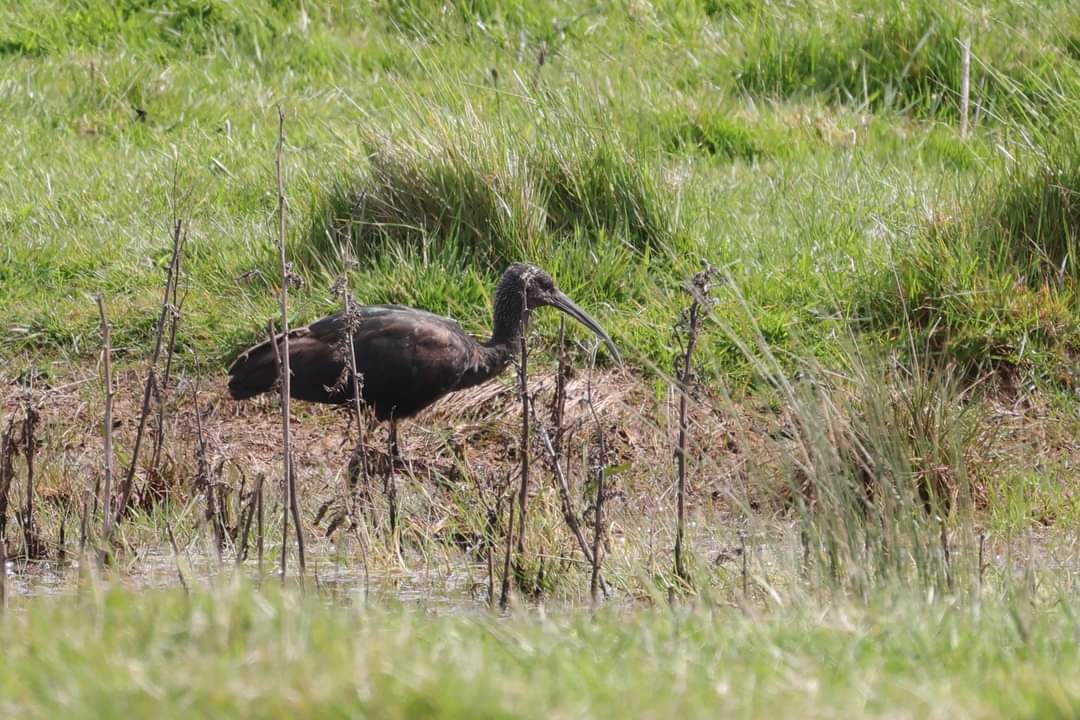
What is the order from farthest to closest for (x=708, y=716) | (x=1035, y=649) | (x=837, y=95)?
(x=837, y=95), (x=1035, y=649), (x=708, y=716)

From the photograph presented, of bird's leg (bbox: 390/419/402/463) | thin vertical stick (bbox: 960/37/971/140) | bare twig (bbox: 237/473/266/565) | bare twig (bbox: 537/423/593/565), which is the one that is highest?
thin vertical stick (bbox: 960/37/971/140)

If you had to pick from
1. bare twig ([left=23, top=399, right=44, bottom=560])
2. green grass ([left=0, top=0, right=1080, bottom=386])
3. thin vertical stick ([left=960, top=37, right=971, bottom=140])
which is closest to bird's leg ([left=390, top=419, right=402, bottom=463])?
green grass ([left=0, top=0, right=1080, bottom=386])

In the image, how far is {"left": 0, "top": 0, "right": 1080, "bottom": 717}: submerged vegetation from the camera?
10.2 ft

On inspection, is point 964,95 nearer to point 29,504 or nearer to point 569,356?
point 569,356

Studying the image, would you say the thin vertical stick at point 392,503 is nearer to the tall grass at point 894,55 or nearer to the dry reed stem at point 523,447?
the dry reed stem at point 523,447

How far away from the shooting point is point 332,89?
10609mm

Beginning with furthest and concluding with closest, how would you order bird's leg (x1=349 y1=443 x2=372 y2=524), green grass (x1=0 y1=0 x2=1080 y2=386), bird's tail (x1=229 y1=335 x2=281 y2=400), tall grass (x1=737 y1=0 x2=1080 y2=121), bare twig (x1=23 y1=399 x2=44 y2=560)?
tall grass (x1=737 y1=0 x2=1080 y2=121) → green grass (x1=0 y1=0 x2=1080 y2=386) → bird's tail (x1=229 y1=335 x2=281 y2=400) → bird's leg (x1=349 y1=443 x2=372 y2=524) → bare twig (x1=23 y1=399 x2=44 y2=560)

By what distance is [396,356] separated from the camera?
7.12 m

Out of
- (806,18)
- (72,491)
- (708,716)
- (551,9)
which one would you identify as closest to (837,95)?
(806,18)

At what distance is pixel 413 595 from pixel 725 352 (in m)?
2.65

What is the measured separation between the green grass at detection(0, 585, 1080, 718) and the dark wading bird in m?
3.54

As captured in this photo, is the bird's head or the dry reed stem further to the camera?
the bird's head

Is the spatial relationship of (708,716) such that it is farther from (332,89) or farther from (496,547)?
(332,89)

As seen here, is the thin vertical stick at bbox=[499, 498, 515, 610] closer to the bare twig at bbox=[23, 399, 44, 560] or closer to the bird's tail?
the bare twig at bbox=[23, 399, 44, 560]
